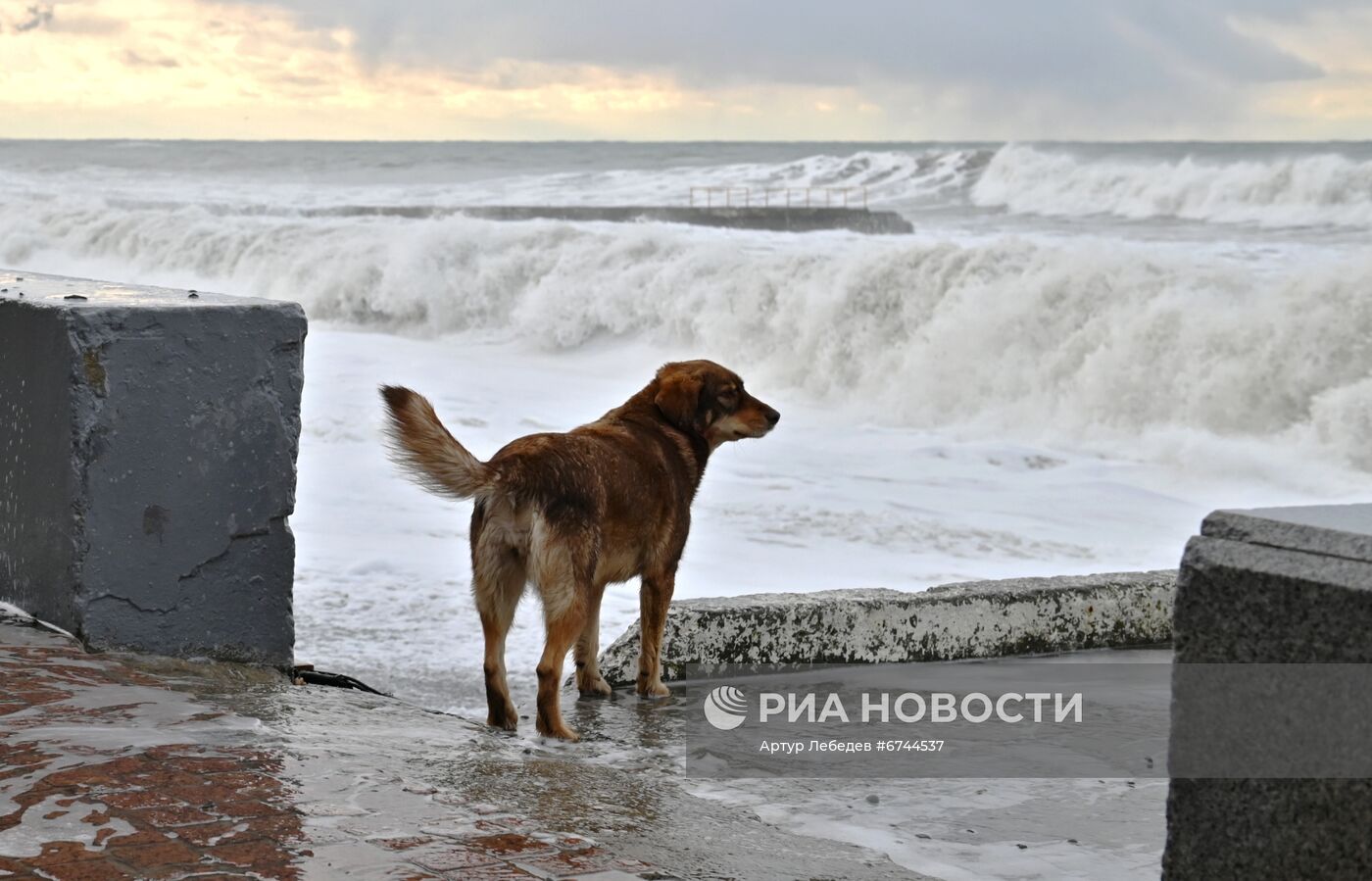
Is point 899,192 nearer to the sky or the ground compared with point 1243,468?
nearer to the sky

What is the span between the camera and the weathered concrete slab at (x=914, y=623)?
5.87 m

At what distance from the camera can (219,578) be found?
16.0 ft

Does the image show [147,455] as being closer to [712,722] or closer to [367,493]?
[712,722]

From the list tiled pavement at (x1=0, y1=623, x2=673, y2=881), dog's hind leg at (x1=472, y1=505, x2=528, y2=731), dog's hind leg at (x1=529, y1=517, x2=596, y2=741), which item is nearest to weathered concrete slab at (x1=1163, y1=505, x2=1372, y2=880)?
tiled pavement at (x1=0, y1=623, x2=673, y2=881)

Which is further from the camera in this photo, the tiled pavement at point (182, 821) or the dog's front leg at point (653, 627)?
the dog's front leg at point (653, 627)

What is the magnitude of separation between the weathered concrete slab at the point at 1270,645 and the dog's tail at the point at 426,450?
2.44 m

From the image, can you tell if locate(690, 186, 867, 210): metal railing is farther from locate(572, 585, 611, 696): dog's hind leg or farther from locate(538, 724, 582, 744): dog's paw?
locate(538, 724, 582, 744): dog's paw

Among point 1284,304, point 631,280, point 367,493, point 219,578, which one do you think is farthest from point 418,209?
point 219,578

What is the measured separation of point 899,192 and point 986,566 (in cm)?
4206

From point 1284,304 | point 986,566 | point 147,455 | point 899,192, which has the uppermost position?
point 899,192

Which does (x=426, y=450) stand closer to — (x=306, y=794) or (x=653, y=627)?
(x=306, y=794)

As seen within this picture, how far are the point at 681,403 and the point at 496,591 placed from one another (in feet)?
3.68

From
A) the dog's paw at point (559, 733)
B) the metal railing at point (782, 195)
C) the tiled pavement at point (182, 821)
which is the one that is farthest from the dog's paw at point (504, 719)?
the metal railing at point (782, 195)

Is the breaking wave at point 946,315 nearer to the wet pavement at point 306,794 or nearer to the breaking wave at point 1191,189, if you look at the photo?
the wet pavement at point 306,794
